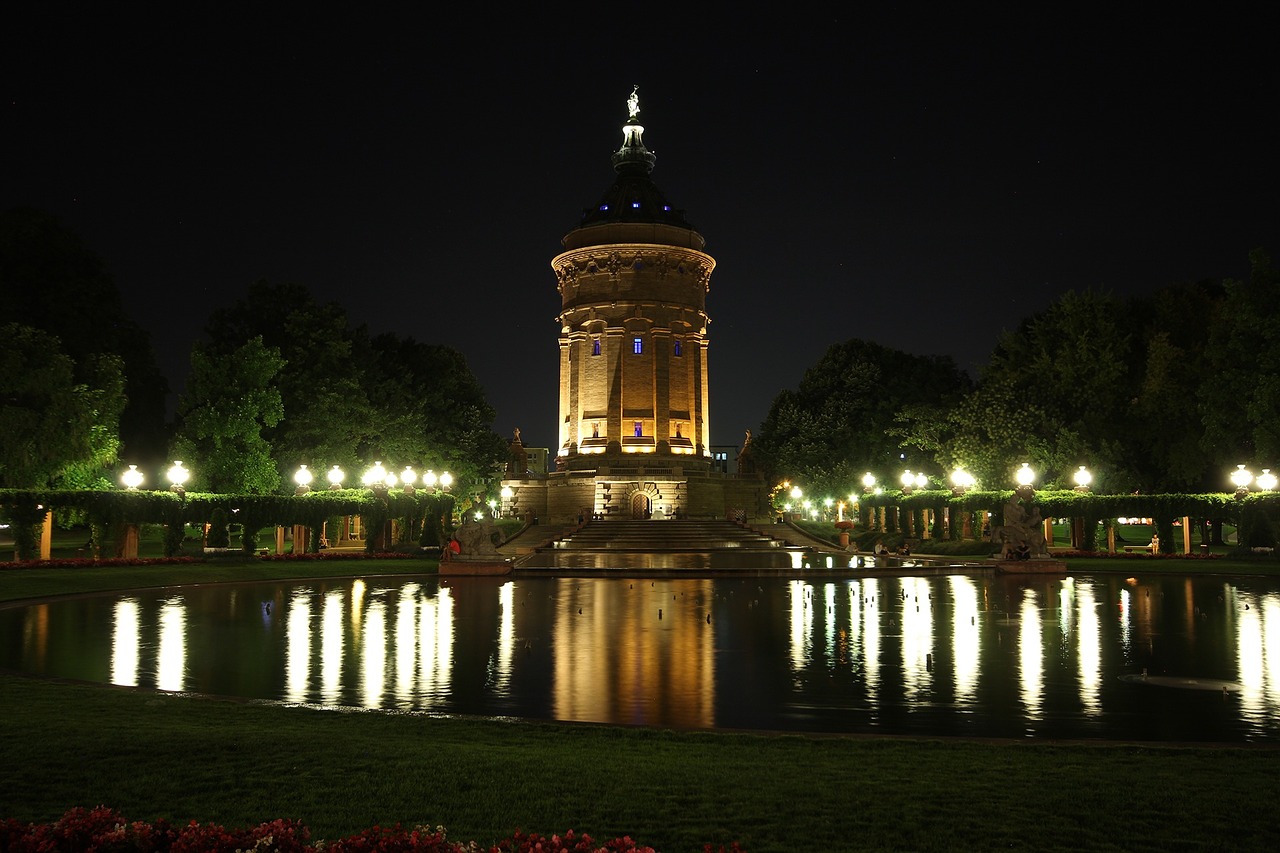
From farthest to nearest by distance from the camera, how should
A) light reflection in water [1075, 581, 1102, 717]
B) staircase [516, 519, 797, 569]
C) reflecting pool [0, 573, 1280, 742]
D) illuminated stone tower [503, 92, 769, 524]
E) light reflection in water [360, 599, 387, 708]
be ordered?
1. illuminated stone tower [503, 92, 769, 524]
2. staircase [516, 519, 797, 569]
3. light reflection in water [360, 599, 387, 708]
4. light reflection in water [1075, 581, 1102, 717]
5. reflecting pool [0, 573, 1280, 742]

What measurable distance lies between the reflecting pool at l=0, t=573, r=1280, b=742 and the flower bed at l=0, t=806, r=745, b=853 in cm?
595

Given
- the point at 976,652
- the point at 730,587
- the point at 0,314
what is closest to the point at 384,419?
the point at 0,314

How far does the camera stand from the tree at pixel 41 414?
43.2 metres

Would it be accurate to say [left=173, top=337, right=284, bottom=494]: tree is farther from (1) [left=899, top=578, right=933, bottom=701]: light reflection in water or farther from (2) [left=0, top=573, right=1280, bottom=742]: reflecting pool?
(1) [left=899, top=578, right=933, bottom=701]: light reflection in water

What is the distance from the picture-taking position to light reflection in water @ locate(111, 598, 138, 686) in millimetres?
16547

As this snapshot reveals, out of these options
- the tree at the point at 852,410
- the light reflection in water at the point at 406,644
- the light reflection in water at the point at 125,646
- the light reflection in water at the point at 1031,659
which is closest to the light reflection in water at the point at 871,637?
the light reflection in water at the point at 1031,659

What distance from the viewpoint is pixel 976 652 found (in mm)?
19281

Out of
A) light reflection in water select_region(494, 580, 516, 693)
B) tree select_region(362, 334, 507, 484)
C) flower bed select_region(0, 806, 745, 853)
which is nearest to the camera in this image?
flower bed select_region(0, 806, 745, 853)

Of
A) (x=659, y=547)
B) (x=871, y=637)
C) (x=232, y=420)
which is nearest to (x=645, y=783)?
(x=871, y=637)

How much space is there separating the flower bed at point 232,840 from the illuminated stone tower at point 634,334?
79137 millimetres

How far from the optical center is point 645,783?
9.59 m

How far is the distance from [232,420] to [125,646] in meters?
32.8

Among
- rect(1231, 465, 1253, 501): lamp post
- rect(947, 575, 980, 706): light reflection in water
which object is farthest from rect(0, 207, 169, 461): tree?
rect(1231, 465, 1253, 501): lamp post

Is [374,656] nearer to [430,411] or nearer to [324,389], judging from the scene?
[324,389]
